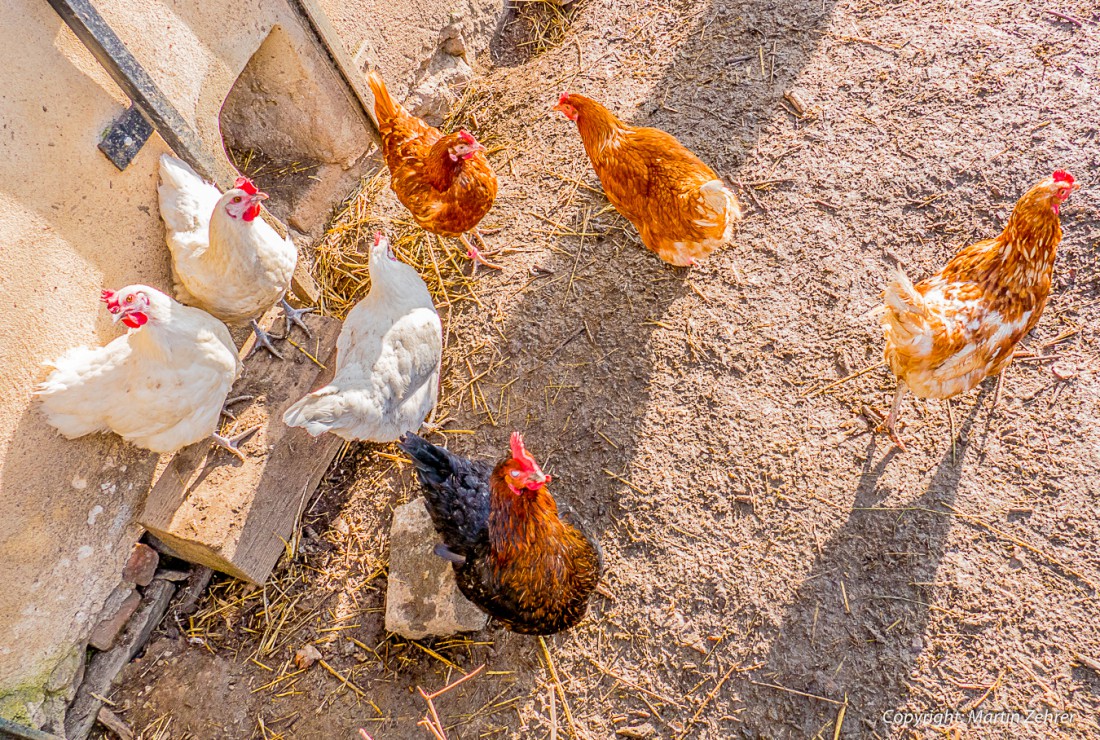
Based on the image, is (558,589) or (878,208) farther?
(878,208)

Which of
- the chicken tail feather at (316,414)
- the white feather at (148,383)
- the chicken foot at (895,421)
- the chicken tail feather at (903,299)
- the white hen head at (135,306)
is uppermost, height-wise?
the white hen head at (135,306)

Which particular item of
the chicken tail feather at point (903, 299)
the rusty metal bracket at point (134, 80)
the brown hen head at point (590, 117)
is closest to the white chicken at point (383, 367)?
the rusty metal bracket at point (134, 80)

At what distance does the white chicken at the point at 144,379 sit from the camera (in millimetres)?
2412

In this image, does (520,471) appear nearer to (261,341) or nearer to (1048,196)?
(261,341)

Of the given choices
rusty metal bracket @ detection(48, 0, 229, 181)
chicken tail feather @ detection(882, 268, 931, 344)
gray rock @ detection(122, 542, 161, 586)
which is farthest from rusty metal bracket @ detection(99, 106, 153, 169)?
chicken tail feather @ detection(882, 268, 931, 344)

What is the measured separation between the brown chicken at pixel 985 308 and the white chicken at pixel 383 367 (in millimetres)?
2026

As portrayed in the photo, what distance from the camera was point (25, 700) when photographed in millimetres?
2438

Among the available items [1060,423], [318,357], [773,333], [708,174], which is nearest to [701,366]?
[773,333]

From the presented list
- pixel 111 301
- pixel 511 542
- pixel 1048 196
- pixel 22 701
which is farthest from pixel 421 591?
pixel 1048 196

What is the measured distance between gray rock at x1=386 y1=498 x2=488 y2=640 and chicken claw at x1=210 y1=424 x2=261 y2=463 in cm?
88

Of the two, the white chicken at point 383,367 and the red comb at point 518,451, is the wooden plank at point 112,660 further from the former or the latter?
the red comb at point 518,451

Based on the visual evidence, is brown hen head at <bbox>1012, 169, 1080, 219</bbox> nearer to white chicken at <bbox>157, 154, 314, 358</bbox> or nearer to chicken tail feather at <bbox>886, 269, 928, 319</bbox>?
chicken tail feather at <bbox>886, 269, 928, 319</bbox>

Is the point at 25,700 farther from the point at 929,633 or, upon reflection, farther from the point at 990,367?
the point at 990,367

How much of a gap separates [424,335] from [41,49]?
5.97ft
